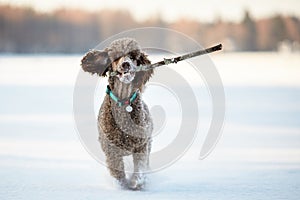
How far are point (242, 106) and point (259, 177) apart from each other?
7152 mm

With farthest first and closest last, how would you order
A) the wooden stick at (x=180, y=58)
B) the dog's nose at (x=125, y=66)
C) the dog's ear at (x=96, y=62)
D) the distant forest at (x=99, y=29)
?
the distant forest at (x=99, y=29) → the dog's ear at (x=96, y=62) → the dog's nose at (x=125, y=66) → the wooden stick at (x=180, y=58)

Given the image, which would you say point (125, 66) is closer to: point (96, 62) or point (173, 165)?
point (96, 62)

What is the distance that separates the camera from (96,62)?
4660mm

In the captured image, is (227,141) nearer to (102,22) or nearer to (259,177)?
(259,177)

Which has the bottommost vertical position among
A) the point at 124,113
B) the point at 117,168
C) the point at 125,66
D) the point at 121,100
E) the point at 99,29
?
the point at 117,168

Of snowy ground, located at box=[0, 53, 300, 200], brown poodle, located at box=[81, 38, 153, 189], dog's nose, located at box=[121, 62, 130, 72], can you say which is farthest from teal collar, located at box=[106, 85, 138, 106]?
snowy ground, located at box=[0, 53, 300, 200]

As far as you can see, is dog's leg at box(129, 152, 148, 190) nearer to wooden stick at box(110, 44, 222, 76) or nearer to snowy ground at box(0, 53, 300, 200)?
snowy ground at box(0, 53, 300, 200)

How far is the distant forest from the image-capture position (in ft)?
268

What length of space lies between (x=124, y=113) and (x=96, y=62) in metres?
0.58

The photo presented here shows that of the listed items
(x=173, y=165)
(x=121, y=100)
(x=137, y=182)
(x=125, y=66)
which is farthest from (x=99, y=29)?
(x=137, y=182)

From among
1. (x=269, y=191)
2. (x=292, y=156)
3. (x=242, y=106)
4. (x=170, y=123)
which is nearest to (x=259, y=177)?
(x=269, y=191)

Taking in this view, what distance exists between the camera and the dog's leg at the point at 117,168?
449 cm

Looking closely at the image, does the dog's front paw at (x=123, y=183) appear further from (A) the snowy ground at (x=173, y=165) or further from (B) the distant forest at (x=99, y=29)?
(B) the distant forest at (x=99, y=29)

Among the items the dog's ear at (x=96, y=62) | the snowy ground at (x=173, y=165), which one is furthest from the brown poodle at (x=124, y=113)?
the snowy ground at (x=173, y=165)
